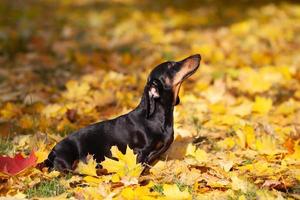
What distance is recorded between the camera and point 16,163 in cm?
404

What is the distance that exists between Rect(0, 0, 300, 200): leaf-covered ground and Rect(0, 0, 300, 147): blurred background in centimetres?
2

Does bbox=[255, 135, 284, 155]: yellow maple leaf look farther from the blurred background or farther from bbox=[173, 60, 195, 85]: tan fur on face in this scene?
the blurred background

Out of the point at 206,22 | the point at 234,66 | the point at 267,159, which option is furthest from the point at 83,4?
the point at 267,159

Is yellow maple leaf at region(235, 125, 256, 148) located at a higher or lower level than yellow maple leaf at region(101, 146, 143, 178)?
lower

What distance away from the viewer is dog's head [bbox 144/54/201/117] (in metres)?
4.63

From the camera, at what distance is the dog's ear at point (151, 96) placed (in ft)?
15.0

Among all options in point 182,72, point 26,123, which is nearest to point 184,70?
point 182,72

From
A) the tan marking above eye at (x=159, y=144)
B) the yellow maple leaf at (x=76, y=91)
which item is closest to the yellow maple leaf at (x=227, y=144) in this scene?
the tan marking above eye at (x=159, y=144)

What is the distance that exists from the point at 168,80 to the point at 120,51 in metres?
4.68

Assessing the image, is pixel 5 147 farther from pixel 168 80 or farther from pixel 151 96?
pixel 168 80

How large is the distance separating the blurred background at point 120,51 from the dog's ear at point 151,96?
3.71 ft

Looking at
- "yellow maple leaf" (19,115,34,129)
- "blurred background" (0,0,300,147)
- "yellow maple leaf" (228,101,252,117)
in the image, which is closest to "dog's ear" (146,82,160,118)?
"blurred background" (0,0,300,147)

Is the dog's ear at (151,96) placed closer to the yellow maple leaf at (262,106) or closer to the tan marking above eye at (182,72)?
the tan marking above eye at (182,72)

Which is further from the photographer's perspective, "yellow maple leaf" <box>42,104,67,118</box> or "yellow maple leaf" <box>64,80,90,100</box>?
"yellow maple leaf" <box>64,80,90,100</box>
